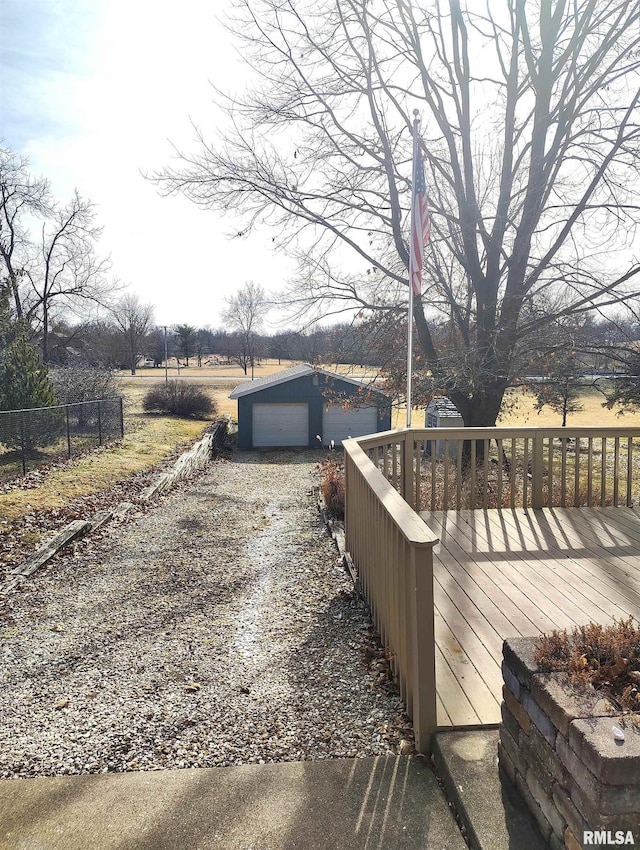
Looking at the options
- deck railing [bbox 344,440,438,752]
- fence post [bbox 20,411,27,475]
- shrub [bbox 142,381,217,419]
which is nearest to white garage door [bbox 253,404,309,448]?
shrub [bbox 142,381,217,419]

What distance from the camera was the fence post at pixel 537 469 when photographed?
200 inches

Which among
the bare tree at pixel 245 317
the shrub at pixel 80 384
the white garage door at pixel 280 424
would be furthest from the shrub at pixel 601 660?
the bare tree at pixel 245 317

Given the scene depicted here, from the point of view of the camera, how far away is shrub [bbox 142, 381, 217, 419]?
23516 mm

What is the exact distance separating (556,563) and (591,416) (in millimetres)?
24977

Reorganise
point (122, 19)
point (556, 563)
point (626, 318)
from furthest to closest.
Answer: point (626, 318) < point (122, 19) < point (556, 563)

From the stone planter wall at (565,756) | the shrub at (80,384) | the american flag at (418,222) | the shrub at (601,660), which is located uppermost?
the american flag at (418,222)

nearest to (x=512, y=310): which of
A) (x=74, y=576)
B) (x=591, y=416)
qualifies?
(x=74, y=576)

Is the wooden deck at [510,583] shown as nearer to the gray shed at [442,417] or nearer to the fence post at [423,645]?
the fence post at [423,645]

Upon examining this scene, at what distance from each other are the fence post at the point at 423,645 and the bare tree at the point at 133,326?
137 ft

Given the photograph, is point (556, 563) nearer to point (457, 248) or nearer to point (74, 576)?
point (74, 576)

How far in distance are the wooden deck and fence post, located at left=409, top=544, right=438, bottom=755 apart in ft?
0.31

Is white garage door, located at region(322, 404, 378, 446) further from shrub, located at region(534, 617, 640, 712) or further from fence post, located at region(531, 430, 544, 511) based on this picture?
shrub, located at region(534, 617, 640, 712)

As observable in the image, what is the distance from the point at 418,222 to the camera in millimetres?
5957

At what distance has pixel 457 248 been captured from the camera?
1000cm
